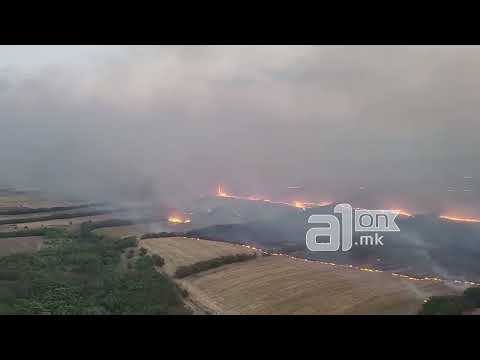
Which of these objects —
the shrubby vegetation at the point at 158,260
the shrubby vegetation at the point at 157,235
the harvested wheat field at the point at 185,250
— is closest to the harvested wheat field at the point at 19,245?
the harvested wheat field at the point at 185,250

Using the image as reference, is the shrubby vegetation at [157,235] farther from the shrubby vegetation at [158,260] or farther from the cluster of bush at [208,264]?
the cluster of bush at [208,264]

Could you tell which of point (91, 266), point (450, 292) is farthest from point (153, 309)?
point (450, 292)

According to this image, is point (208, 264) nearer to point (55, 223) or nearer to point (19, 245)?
point (19, 245)

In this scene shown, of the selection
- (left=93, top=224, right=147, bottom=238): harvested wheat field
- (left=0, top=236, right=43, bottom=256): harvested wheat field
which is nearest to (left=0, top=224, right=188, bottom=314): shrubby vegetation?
(left=0, top=236, right=43, bottom=256): harvested wheat field

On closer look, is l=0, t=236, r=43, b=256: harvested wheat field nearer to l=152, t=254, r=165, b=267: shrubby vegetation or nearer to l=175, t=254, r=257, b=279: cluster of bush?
l=152, t=254, r=165, b=267: shrubby vegetation

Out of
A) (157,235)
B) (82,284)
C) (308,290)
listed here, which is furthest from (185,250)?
(308,290)
